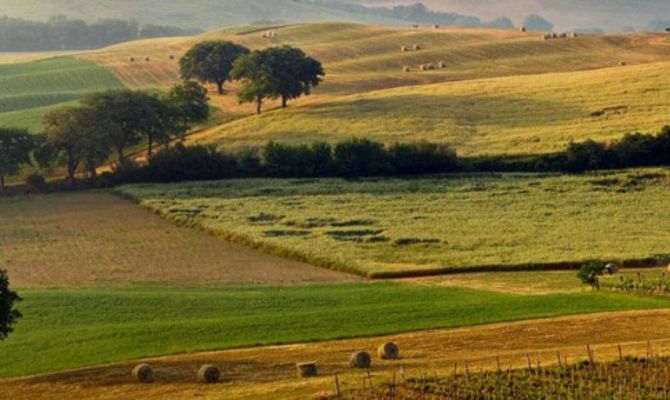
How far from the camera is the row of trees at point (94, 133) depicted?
10375 cm

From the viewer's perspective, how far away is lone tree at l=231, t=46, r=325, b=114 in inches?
4919

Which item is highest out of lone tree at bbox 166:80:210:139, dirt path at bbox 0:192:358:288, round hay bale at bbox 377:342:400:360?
lone tree at bbox 166:80:210:139

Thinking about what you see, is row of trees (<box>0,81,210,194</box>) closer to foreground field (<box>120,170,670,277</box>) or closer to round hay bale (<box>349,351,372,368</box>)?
foreground field (<box>120,170,670,277</box>)

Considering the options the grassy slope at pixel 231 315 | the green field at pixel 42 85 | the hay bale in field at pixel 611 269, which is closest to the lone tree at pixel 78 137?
the green field at pixel 42 85

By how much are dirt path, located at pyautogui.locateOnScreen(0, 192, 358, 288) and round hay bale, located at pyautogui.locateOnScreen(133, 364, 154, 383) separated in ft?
67.1

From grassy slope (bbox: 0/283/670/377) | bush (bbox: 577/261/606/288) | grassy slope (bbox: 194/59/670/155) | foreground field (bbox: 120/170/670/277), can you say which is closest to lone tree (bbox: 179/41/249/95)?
grassy slope (bbox: 194/59/670/155)

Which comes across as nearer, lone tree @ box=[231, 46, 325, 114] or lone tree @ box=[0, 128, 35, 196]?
lone tree @ box=[0, 128, 35, 196]

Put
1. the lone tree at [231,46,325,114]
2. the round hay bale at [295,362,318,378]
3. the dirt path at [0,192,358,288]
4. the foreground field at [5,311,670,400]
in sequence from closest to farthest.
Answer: the foreground field at [5,311,670,400], the round hay bale at [295,362,318,378], the dirt path at [0,192,358,288], the lone tree at [231,46,325,114]

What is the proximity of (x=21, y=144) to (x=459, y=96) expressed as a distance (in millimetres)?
45720

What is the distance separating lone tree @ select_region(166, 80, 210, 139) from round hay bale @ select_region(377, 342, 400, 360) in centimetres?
7259

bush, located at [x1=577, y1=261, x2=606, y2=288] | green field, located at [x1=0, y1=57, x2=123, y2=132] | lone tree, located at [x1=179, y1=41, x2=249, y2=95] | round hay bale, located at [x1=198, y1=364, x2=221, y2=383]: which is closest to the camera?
round hay bale, located at [x1=198, y1=364, x2=221, y2=383]

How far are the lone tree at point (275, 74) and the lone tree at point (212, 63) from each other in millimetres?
16627

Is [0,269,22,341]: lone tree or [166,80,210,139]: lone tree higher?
[166,80,210,139]: lone tree

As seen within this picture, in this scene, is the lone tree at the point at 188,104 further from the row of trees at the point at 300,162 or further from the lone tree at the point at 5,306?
the lone tree at the point at 5,306
